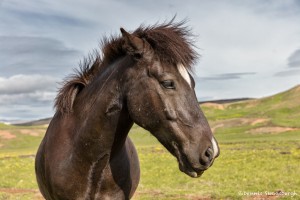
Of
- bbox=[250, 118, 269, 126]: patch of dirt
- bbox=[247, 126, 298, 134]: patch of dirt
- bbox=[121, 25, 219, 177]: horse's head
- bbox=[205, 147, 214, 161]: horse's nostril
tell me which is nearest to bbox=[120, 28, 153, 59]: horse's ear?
bbox=[121, 25, 219, 177]: horse's head

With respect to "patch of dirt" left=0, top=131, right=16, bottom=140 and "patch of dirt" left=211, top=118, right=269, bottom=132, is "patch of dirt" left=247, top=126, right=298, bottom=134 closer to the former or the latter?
"patch of dirt" left=211, top=118, right=269, bottom=132

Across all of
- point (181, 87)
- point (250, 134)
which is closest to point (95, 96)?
point (181, 87)

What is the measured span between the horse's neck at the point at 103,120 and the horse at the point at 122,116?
11mm

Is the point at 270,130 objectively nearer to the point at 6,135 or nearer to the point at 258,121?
the point at 258,121

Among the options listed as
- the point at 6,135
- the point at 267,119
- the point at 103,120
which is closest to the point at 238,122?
the point at 267,119

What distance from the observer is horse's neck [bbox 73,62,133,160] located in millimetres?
3961

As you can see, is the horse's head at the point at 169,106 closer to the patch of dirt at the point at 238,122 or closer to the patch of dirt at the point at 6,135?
the patch of dirt at the point at 238,122

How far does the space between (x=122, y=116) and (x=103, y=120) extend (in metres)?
0.24

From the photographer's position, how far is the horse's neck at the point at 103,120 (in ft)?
13.0

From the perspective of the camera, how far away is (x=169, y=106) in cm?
351

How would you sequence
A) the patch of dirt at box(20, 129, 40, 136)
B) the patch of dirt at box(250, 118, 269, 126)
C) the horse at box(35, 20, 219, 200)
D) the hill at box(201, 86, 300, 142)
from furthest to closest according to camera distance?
the patch of dirt at box(20, 129, 40, 136) < the patch of dirt at box(250, 118, 269, 126) < the hill at box(201, 86, 300, 142) < the horse at box(35, 20, 219, 200)

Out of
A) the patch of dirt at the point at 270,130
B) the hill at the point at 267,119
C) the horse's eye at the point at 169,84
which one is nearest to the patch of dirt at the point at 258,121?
the hill at the point at 267,119

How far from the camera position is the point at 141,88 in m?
3.66

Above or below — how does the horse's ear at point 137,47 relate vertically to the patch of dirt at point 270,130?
above
